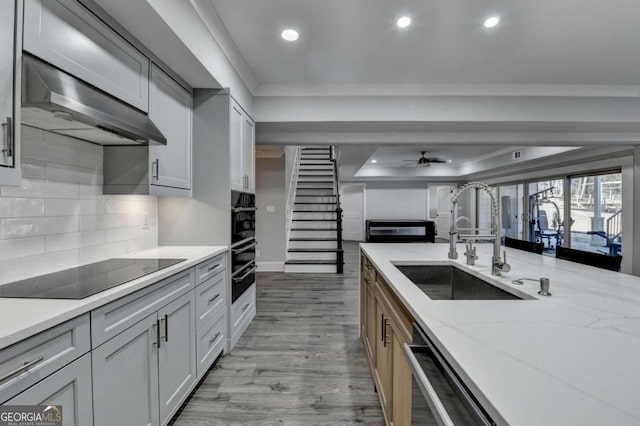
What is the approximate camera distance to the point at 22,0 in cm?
116

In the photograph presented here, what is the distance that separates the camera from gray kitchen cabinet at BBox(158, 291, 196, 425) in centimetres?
158

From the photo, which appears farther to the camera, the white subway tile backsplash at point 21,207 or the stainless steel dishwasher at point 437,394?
the white subway tile backsplash at point 21,207

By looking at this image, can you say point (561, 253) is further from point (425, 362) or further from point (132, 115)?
point (132, 115)

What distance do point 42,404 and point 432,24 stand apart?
9.78 ft

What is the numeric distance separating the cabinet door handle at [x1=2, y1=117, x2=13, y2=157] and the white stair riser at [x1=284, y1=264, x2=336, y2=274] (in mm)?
4544

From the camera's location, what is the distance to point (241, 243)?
A: 284cm

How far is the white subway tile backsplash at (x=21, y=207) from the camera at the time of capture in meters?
1.40

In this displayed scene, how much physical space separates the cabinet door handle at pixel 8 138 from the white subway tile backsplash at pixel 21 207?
1.64 ft

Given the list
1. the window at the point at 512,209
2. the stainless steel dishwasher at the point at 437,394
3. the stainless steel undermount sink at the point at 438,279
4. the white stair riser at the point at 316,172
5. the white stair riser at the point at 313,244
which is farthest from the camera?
the white stair riser at the point at 316,172

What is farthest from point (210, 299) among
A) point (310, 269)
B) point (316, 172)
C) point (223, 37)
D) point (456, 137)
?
point (316, 172)

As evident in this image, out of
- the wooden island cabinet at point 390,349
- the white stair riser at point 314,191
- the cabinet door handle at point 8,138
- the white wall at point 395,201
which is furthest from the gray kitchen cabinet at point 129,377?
the white wall at point 395,201

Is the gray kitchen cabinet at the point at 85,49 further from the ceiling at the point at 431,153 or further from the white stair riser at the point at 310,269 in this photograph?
the ceiling at the point at 431,153

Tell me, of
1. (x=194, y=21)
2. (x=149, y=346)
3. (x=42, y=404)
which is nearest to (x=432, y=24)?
(x=194, y=21)

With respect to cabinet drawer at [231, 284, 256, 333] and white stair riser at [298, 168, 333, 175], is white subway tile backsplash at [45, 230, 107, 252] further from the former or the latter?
white stair riser at [298, 168, 333, 175]
